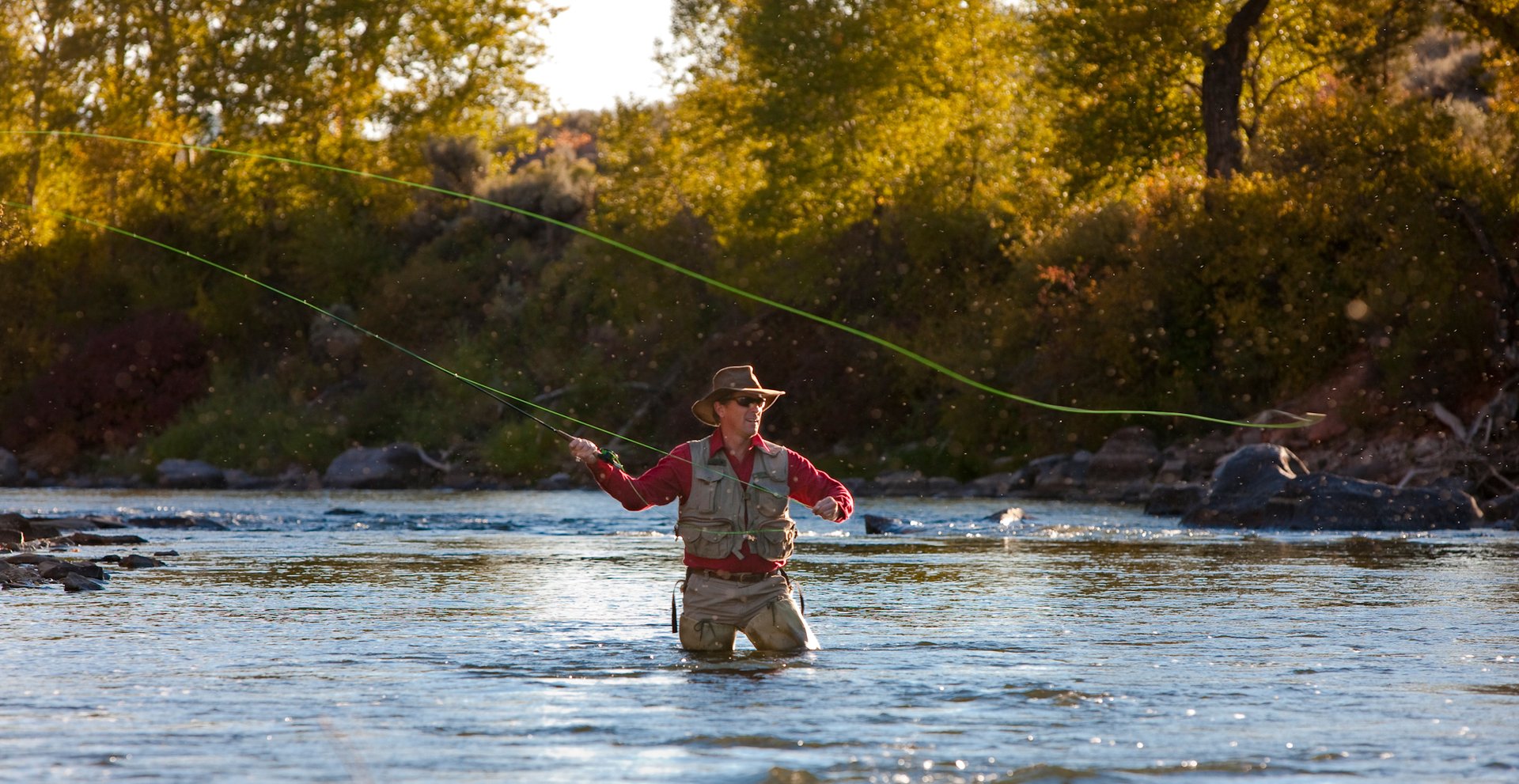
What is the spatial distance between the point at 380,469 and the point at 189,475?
407cm

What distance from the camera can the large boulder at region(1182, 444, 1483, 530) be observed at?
63.4 ft

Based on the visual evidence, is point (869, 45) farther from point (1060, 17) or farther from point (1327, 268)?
point (1327, 268)

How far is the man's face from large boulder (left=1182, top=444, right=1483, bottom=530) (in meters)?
12.6

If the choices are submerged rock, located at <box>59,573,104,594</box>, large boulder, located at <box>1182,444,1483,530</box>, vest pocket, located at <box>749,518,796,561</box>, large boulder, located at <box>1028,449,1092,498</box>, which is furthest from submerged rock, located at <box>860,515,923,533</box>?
vest pocket, located at <box>749,518,796,561</box>

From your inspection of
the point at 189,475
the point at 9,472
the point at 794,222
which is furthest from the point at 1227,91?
the point at 9,472

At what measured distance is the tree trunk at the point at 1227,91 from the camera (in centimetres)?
2930

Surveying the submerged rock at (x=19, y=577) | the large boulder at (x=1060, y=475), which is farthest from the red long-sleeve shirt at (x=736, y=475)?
the large boulder at (x=1060, y=475)

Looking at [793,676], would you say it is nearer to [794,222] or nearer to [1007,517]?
[1007,517]

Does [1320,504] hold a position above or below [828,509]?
below

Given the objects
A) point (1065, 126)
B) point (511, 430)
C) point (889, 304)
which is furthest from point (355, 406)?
point (1065, 126)

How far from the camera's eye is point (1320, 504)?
19703 mm

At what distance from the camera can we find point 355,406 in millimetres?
41812

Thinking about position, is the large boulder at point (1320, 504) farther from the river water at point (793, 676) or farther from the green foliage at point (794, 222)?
the green foliage at point (794, 222)

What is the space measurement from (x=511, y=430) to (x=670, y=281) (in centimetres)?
485
